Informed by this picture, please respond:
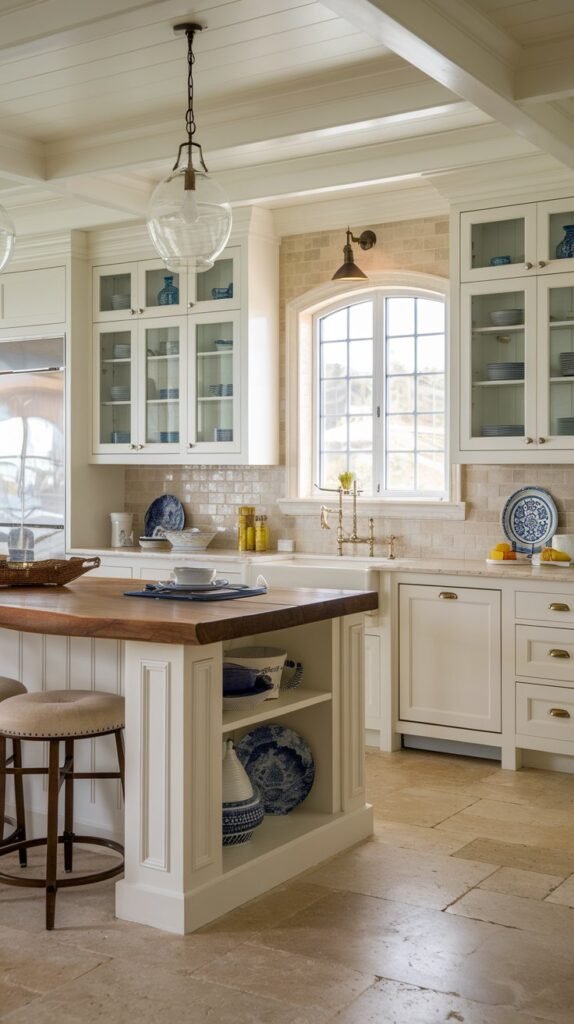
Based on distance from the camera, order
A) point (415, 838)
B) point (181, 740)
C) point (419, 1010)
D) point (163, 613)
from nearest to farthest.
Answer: point (419, 1010)
point (181, 740)
point (163, 613)
point (415, 838)

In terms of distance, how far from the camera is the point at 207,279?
20.7ft

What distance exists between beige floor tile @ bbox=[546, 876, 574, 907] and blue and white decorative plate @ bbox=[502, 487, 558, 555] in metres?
2.20

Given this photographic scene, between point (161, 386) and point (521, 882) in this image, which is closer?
point (521, 882)

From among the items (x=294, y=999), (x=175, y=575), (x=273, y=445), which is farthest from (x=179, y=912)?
(x=273, y=445)

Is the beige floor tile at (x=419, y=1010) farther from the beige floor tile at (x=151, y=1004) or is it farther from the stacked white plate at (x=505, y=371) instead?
the stacked white plate at (x=505, y=371)

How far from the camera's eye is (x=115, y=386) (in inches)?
264

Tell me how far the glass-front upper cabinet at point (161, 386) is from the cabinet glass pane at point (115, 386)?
137mm

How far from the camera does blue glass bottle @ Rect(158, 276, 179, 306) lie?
639 cm

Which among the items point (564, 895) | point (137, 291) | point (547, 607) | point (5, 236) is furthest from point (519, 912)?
point (137, 291)

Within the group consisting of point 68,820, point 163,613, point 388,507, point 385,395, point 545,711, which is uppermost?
point 385,395

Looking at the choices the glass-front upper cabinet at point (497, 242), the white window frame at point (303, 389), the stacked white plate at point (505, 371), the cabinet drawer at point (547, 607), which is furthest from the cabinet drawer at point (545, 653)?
the glass-front upper cabinet at point (497, 242)

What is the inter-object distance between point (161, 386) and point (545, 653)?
9.25ft

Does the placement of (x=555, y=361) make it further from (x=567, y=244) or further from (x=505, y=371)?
(x=567, y=244)

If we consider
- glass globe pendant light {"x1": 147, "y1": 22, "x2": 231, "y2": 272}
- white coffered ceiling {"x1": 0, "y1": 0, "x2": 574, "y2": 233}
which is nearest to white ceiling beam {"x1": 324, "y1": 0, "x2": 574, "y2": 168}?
white coffered ceiling {"x1": 0, "y1": 0, "x2": 574, "y2": 233}
